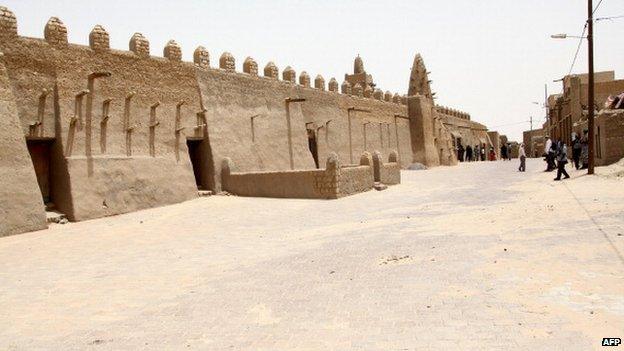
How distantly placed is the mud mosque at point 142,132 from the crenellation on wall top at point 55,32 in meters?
0.03

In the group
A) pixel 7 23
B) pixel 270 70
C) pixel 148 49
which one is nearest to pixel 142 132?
pixel 148 49

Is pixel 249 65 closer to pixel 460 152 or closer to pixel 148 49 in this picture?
pixel 148 49

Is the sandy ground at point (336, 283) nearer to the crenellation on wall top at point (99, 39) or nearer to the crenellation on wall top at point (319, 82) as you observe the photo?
the crenellation on wall top at point (99, 39)

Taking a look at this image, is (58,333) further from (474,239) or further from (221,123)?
(221,123)

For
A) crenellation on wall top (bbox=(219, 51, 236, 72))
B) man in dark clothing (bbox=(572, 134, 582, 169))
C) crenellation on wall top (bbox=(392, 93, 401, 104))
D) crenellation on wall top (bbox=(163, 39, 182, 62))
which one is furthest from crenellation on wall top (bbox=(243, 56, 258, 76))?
crenellation on wall top (bbox=(392, 93, 401, 104))

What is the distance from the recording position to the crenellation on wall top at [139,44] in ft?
57.3

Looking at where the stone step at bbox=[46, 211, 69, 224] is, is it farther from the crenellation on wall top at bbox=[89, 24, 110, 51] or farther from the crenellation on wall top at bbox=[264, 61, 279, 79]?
the crenellation on wall top at bbox=[264, 61, 279, 79]

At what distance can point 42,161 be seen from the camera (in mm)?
15180

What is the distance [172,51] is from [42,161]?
6.05m

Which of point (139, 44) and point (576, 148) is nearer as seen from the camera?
point (139, 44)

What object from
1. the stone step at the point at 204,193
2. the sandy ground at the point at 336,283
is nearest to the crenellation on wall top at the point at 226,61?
the stone step at the point at 204,193

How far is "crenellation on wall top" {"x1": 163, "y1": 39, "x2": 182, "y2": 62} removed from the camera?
18.8 metres

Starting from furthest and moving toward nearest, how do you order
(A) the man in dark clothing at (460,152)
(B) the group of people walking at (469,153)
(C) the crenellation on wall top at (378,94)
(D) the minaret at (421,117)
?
(A) the man in dark clothing at (460,152)
(B) the group of people walking at (469,153)
(D) the minaret at (421,117)
(C) the crenellation on wall top at (378,94)

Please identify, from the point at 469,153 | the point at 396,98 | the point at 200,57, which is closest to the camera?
the point at 200,57
